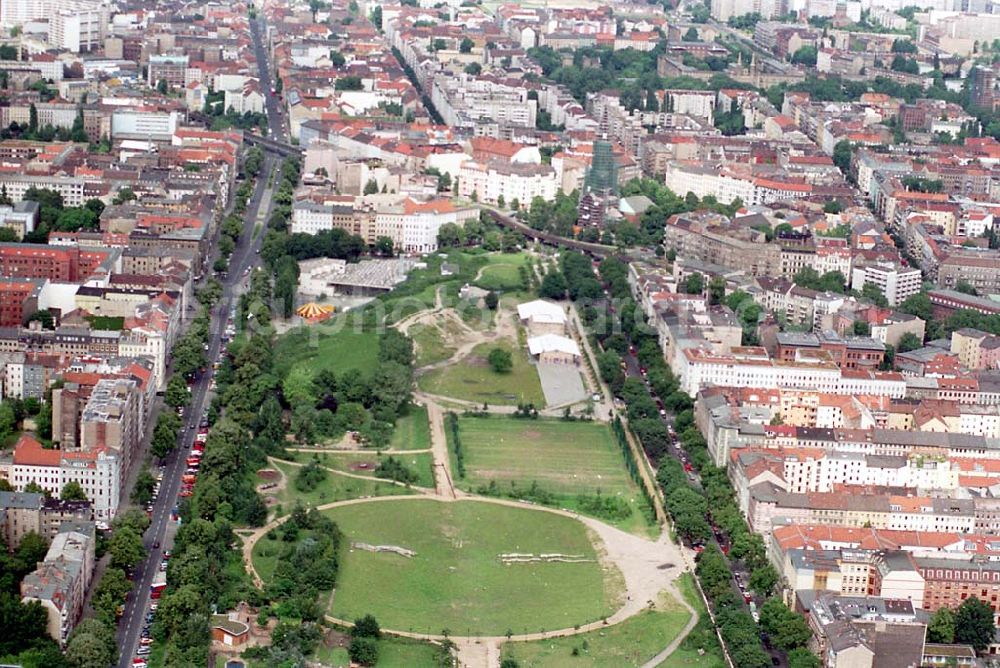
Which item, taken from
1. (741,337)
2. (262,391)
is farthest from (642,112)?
(262,391)

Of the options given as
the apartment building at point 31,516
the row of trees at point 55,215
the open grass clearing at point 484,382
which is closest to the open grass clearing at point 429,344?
the open grass clearing at point 484,382

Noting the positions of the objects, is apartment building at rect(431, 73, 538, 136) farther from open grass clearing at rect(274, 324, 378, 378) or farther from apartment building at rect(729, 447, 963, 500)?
apartment building at rect(729, 447, 963, 500)

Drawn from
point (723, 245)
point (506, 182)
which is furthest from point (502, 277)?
point (506, 182)

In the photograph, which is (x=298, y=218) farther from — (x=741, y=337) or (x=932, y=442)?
(x=932, y=442)

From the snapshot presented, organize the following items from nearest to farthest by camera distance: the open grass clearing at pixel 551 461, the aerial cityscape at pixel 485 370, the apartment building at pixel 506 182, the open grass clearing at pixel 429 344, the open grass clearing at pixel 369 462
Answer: the aerial cityscape at pixel 485 370 < the open grass clearing at pixel 551 461 < the open grass clearing at pixel 369 462 < the open grass clearing at pixel 429 344 < the apartment building at pixel 506 182

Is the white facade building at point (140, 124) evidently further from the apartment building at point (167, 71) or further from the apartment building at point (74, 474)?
the apartment building at point (74, 474)

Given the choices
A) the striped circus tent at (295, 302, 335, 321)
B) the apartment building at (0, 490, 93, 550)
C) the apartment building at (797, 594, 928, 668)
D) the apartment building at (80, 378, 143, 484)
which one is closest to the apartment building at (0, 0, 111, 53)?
the striped circus tent at (295, 302, 335, 321)
